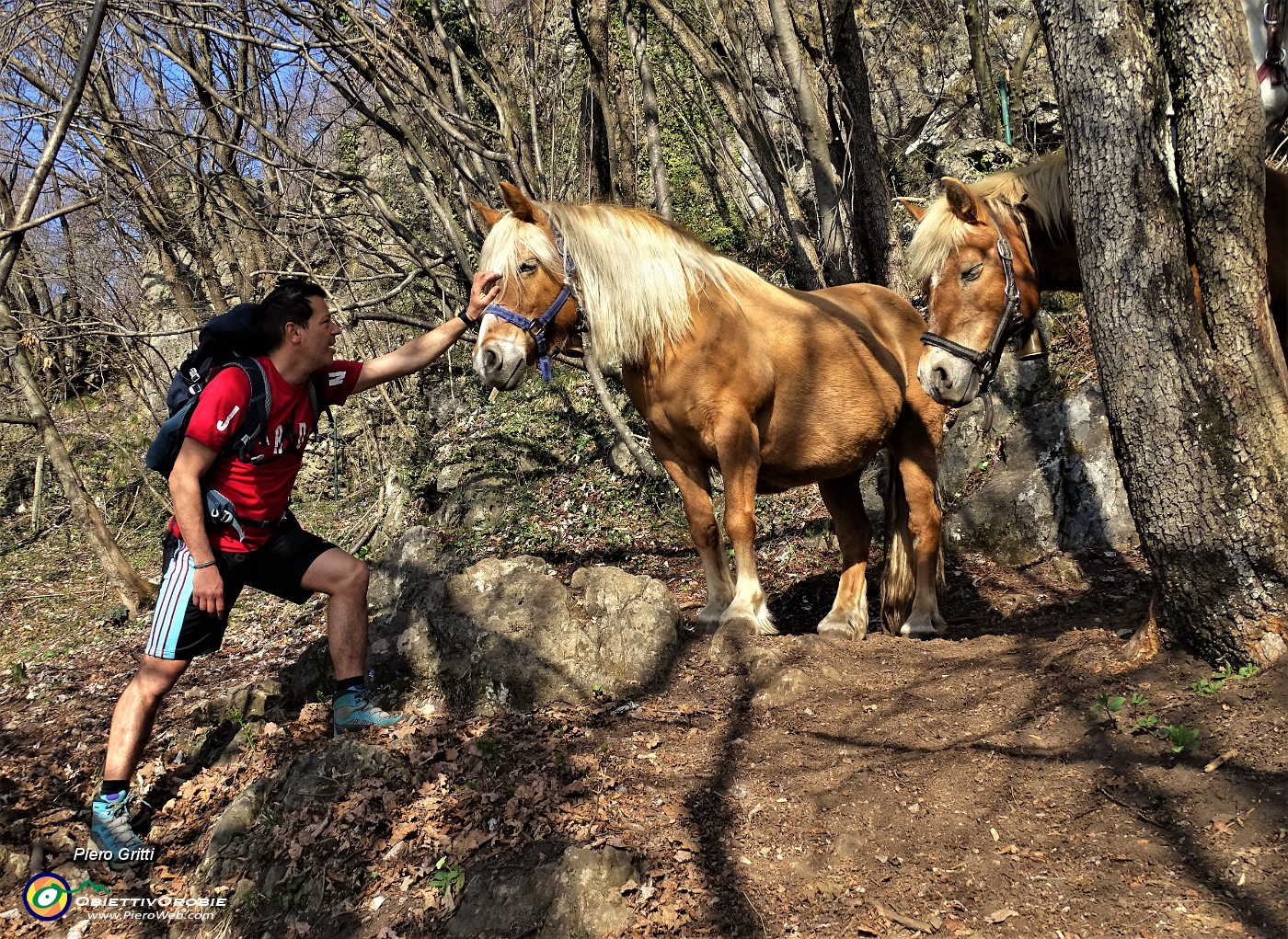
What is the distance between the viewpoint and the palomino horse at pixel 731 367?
4.48 m

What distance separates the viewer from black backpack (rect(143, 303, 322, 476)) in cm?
351

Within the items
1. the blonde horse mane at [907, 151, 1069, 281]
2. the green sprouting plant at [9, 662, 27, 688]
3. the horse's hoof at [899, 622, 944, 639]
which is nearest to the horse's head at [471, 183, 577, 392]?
the blonde horse mane at [907, 151, 1069, 281]

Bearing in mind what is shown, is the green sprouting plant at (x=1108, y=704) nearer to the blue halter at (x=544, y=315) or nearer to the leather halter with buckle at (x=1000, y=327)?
the leather halter with buckle at (x=1000, y=327)

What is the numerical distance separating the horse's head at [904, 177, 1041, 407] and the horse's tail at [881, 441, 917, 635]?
1444 mm

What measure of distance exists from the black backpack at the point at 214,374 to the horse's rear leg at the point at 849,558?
354 centimetres

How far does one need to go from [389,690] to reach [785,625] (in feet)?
9.71

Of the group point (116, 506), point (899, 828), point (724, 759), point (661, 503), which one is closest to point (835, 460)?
point (724, 759)

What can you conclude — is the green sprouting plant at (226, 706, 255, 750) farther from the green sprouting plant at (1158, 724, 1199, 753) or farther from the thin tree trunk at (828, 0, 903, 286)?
the thin tree trunk at (828, 0, 903, 286)

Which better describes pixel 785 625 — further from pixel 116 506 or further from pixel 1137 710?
pixel 116 506

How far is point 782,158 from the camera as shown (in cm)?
775

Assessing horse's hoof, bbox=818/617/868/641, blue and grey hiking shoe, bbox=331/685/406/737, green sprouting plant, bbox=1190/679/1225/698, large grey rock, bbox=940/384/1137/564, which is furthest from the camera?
large grey rock, bbox=940/384/1137/564

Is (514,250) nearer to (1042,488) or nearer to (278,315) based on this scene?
(278,315)

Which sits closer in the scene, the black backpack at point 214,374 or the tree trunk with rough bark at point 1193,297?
the tree trunk with rough bark at point 1193,297

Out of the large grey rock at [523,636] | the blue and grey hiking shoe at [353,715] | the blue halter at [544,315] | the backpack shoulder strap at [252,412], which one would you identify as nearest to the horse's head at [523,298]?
the blue halter at [544,315]
